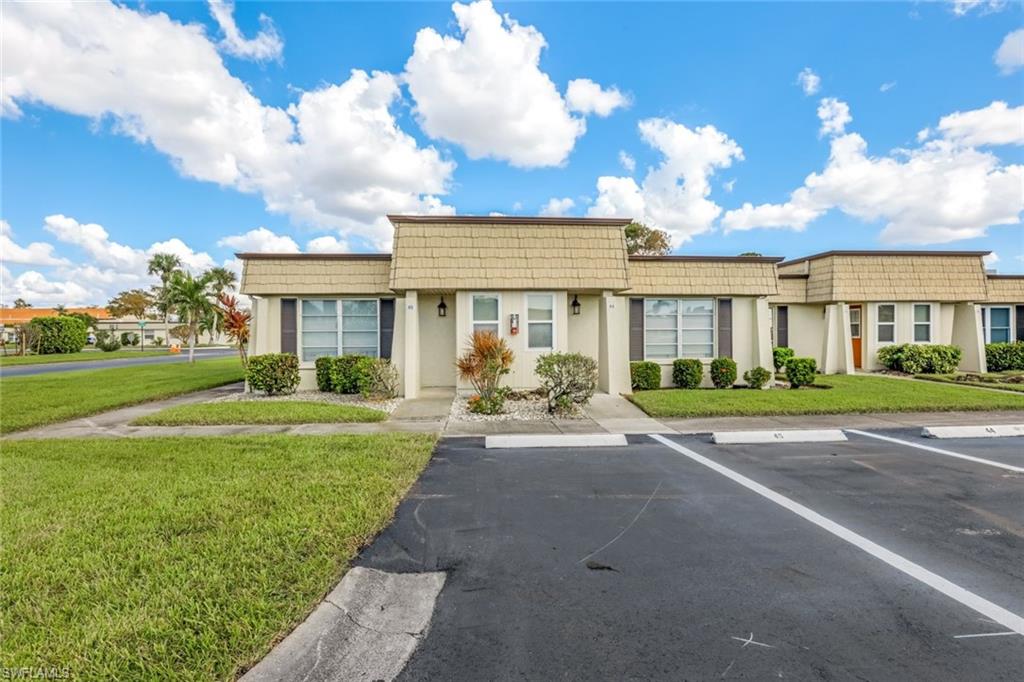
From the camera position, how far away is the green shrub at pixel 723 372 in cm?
1220

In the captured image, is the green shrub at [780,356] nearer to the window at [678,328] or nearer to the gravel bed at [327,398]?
the window at [678,328]

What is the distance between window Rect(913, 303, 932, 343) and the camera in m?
15.6

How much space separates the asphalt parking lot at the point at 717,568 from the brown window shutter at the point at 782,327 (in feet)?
35.8

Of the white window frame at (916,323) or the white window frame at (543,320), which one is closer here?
the white window frame at (543,320)

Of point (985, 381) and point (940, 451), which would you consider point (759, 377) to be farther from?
point (985, 381)

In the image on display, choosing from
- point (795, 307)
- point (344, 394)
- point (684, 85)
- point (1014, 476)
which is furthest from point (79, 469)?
point (795, 307)

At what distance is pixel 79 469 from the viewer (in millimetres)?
5344

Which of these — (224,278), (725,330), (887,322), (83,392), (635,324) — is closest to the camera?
(83,392)

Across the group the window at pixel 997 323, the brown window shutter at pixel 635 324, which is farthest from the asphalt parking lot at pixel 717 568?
the window at pixel 997 323

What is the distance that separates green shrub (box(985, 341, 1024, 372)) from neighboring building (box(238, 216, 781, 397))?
10.5m

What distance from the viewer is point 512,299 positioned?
11.3 meters

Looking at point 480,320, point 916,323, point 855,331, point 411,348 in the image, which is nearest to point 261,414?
point 411,348

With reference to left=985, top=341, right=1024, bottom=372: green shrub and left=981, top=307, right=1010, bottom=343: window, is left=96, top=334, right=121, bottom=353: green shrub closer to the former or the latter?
left=985, top=341, right=1024, bottom=372: green shrub

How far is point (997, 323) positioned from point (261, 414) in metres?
25.3
